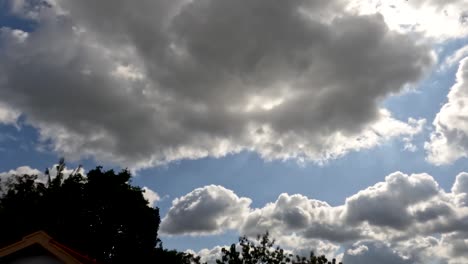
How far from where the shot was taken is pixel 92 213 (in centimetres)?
6259

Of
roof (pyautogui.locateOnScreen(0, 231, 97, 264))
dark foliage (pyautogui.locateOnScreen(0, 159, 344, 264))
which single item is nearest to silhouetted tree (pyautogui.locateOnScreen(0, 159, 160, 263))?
dark foliage (pyautogui.locateOnScreen(0, 159, 344, 264))

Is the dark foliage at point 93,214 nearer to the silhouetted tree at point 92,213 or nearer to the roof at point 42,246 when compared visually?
the silhouetted tree at point 92,213

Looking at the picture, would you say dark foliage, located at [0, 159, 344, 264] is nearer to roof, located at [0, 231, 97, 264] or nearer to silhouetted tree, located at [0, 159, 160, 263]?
silhouetted tree, located at [0, 159, 160, 263]

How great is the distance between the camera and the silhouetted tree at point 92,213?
60.2 metres

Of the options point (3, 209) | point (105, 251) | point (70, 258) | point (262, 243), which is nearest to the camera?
point (70, 258)

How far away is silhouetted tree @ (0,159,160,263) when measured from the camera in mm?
60156

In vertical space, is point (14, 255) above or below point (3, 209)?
below

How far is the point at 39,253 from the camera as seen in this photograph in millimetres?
22562

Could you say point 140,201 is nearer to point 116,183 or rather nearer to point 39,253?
point 116,183

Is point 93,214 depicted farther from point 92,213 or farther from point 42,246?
point 42,246

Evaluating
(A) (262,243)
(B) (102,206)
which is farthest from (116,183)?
(A) (262,243)

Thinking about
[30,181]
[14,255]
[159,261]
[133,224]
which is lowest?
[14,255]

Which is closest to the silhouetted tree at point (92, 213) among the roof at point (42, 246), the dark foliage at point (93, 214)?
the dark foliage at point (93, 214)

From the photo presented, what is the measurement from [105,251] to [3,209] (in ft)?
46.8
